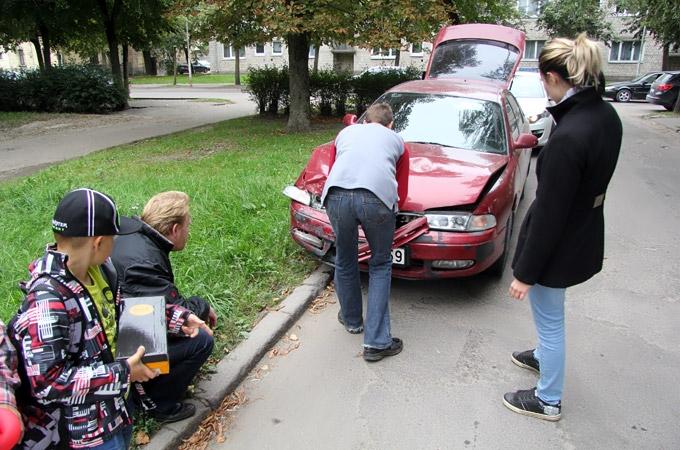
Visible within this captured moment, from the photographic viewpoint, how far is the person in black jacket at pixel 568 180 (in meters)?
2.35

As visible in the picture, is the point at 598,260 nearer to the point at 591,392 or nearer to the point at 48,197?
the point at 591,392

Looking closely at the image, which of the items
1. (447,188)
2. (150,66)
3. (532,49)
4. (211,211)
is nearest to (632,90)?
(532,49)

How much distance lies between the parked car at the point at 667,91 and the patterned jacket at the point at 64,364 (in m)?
23.7

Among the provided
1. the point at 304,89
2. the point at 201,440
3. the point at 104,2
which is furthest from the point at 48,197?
the point at 104,2

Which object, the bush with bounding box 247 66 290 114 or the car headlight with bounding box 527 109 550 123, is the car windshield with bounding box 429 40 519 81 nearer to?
the car headlight with bounding box 527 109 550 123

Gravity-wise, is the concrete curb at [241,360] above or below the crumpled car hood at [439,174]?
below

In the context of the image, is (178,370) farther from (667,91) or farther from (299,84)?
(667,91)

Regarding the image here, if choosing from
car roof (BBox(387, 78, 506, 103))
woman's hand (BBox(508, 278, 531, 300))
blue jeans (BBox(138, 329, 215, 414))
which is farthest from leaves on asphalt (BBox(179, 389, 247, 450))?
car roof (BBox(387, 78, 506, 103))

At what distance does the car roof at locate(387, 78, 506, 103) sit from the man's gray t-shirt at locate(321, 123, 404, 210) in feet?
8.47

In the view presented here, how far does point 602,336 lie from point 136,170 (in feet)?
23.3

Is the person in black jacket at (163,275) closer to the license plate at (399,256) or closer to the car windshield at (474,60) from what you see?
the license plate at (399,256)

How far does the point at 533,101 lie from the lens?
1092 cm

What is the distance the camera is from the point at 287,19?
9.93 m

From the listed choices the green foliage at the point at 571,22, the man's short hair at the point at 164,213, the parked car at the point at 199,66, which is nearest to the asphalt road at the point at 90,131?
the man's short hair at the point at 164,213
